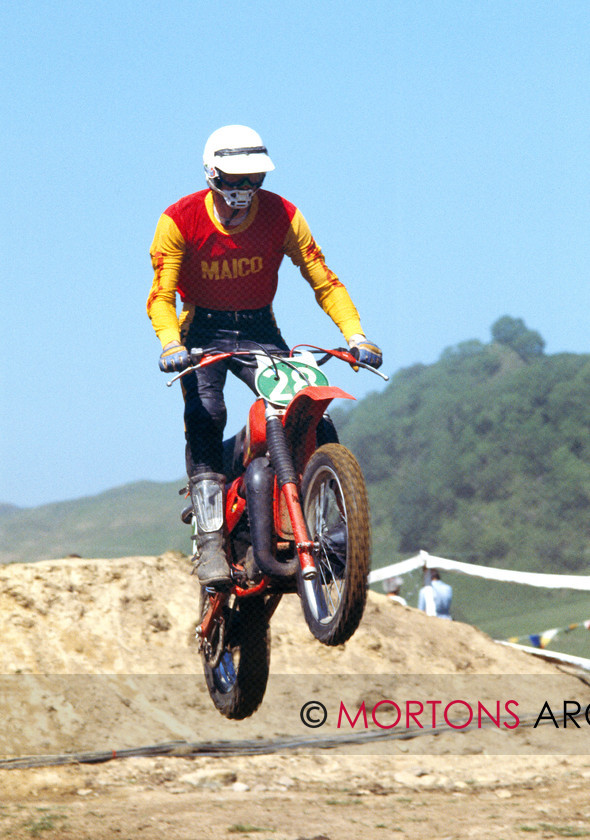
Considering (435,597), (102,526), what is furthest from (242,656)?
(102,526)

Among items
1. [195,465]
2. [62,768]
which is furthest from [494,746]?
[195,465]

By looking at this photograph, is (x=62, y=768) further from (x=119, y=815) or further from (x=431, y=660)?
(x=431, y=660)

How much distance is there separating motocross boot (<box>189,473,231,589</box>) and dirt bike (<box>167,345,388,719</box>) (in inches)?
6.5

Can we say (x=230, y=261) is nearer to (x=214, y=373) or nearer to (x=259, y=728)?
(x=214, y=373)

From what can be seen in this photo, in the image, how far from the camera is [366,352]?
6.98 meters

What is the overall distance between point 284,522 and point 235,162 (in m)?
2.24

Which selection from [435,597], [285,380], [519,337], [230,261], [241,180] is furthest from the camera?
[519,337]

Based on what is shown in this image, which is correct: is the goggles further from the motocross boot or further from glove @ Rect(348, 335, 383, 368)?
the motocross boot

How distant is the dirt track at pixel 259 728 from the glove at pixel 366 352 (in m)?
3.74

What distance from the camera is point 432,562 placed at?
17359 millimetres

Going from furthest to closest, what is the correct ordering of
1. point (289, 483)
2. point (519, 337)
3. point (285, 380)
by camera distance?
point (519, 337) → point (285, 380) → point (289, 483)

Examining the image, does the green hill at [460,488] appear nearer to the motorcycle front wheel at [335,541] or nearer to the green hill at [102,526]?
the green hill at [102,526]

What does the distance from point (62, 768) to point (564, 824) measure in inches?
193

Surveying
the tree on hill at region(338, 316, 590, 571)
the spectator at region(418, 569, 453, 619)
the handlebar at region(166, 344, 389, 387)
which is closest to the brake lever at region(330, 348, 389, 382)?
the handlebar at region(166, 344, 389, 387)
